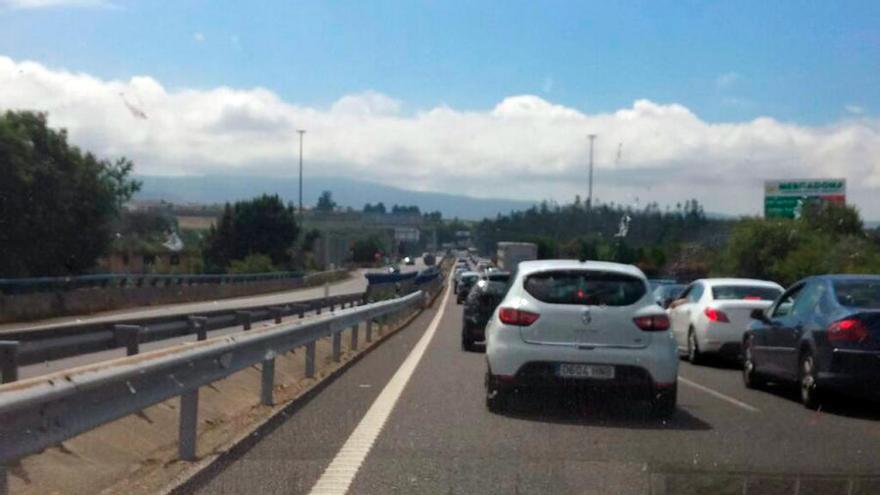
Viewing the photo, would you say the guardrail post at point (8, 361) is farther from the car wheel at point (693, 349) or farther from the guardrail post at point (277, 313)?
the guardrail post at point (277, 313)

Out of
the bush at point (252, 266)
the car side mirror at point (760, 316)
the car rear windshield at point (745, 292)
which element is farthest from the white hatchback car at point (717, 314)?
the bush at point (252, 266)

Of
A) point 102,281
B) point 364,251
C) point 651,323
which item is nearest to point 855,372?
point 651,323

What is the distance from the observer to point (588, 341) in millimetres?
13211

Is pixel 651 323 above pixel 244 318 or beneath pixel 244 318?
above

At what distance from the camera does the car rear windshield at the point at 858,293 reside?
14.8 metres

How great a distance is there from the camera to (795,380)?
15164mm

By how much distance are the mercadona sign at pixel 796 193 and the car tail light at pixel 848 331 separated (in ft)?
198

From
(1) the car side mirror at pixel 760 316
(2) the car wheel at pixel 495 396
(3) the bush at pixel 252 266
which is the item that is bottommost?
(3) the bush at pixel 252 266

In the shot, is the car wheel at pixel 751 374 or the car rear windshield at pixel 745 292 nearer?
the car wheel at pixel 751 374

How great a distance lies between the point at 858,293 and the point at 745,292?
7201mm

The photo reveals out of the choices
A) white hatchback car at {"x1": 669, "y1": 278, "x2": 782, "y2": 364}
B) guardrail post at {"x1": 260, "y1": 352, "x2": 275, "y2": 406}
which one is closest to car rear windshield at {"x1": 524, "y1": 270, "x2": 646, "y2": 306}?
guardrail post at {"x1": 260, "y1": 352, "x2": 275, "y2": 406}

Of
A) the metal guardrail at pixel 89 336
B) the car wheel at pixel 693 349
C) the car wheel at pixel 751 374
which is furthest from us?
the car wheel at pixel 693 349

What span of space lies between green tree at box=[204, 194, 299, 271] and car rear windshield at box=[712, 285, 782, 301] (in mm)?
72521

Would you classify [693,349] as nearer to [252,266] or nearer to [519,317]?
[519,317]
